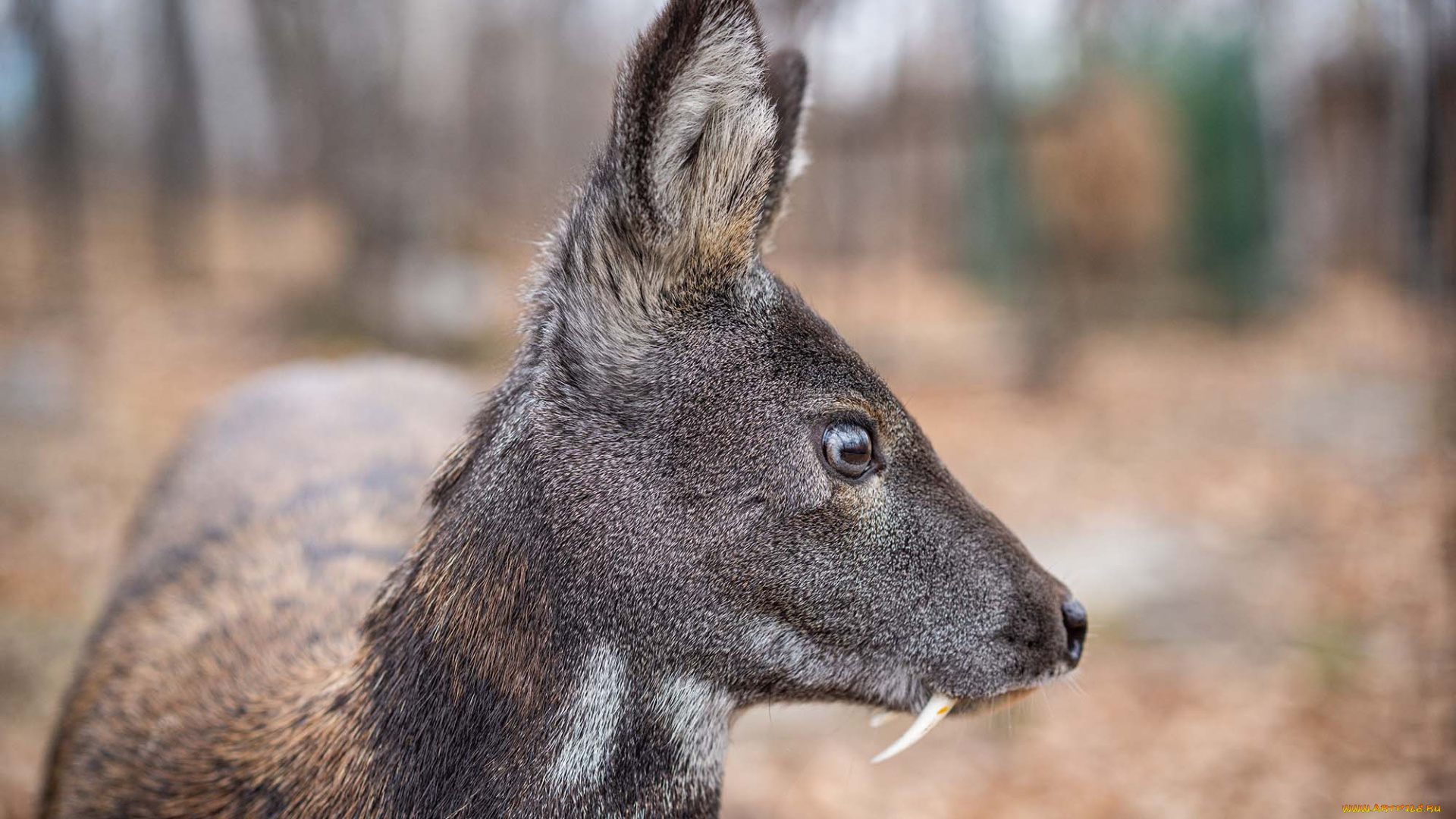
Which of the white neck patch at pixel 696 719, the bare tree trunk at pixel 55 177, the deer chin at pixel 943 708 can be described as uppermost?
the bare tree trunk at pixel 55 177

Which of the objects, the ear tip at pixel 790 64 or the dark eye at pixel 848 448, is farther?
the ear tip at pixel 790 64

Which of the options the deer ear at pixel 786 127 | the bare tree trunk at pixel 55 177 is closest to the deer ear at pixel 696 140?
the deer ear at pixel 786 127

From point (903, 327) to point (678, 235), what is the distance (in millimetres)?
12212

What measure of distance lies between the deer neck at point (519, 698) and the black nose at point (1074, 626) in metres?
0.80

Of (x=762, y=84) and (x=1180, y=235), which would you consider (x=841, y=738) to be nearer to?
(x=762, y=84)

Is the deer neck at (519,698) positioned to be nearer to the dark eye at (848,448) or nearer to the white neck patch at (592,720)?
the white neck patch at (592,720)

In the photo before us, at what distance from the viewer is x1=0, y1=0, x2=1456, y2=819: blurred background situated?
179 inches

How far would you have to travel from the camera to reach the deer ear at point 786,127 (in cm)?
260

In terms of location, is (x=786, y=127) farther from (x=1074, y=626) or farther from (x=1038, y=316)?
(x=1038, y=316)

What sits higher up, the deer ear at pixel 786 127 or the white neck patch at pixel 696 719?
the deer ear at pixel 786 127

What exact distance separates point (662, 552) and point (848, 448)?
1.52 ft

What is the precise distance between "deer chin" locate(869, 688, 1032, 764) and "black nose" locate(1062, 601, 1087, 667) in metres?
0.13

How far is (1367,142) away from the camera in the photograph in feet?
Answer: 71.3

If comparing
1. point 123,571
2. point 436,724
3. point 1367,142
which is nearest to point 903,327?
point 123,571
